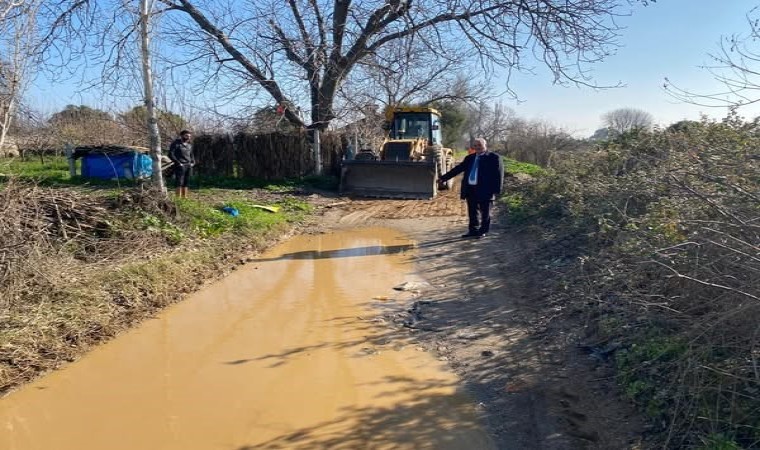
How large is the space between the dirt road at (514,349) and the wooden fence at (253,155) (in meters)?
9.44

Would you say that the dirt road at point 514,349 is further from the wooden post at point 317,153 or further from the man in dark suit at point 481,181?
the wooden post at point 317,153

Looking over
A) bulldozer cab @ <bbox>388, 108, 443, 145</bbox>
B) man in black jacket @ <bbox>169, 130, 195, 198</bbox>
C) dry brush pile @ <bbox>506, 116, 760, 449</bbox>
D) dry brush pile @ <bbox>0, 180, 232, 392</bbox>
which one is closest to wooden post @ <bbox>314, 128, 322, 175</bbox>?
bulldozer cab @ <bbox>388, 108, 443, 145</bbox>

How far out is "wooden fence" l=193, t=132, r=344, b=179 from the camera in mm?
17688

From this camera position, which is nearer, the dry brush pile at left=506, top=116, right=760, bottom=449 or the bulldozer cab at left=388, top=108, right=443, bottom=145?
the dry brush pile at left=506, top=116, right=760, bottom=449

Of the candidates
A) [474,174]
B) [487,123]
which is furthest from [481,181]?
[487,123]

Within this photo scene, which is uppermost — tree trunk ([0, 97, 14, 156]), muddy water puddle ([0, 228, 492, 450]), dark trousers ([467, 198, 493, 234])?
tree trunk ([0, 97, 14, 156])

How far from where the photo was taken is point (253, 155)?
1772 centimetres

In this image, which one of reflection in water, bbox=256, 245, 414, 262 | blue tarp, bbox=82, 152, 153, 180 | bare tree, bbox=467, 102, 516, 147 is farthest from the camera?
bare tree, bbox=467, 102, 516, 147

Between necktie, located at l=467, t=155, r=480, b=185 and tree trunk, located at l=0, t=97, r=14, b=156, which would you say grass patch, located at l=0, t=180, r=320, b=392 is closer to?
tree trunk, located at l=0, t=97, r=14, b=156

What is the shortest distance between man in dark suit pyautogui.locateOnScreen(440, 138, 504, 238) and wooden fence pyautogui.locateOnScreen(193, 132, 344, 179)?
8.60 metres

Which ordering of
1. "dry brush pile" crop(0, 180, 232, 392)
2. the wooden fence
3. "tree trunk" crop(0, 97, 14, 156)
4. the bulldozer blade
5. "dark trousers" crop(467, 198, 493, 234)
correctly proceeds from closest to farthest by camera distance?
"dry brush pile" crop(0, 180, 232, 392) → "tree trunk" crop(0, 97, 14, 156) → "dark trousers" crop(467, 198, 493, 234) → the bulldozer blade → the wooden fence

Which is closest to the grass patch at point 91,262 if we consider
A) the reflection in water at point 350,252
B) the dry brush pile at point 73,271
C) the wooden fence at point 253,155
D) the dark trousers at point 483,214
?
the dry brush pile at point 73,271

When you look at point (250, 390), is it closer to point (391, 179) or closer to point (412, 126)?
point (391, 179)

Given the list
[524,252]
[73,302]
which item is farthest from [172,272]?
[524,252]
